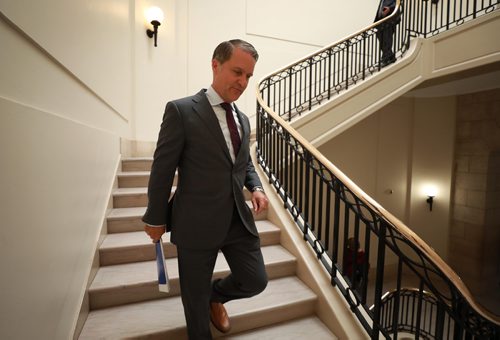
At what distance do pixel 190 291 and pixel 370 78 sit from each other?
382cm

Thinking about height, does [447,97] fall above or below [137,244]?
above

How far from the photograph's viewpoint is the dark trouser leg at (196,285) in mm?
1380

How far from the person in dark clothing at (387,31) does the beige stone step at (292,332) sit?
3.96 metres

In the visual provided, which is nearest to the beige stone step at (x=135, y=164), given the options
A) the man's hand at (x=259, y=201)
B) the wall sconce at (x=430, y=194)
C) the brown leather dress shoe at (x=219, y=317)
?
the brown leather dress shoe at (x=219, y=317)

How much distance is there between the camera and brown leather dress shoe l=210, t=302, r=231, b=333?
1717 millimetres

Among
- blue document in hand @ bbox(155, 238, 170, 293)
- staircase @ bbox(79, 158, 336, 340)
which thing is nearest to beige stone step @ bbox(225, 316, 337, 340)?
staircase @ bbox(79, 158, 336, 340)

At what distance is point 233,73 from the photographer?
1.30 metres

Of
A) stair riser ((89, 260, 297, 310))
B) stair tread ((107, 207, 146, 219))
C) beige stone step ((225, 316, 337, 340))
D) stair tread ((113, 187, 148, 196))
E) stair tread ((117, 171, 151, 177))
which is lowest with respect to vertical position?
beige stone step ((225, 316, 337, 340))

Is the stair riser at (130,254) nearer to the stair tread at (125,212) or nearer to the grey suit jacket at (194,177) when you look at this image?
the stair tread at (125,212)

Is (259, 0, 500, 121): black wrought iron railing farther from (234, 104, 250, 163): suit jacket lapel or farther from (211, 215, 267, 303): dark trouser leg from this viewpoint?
(211, 215, 267, 303): dark trouser leg

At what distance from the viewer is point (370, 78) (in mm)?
4086

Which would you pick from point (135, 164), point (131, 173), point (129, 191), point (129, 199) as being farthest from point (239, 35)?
point (129, 199)

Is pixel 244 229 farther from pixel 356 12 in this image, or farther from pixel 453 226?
pixel 453 226

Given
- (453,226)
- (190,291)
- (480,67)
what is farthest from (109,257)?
(453,226)
